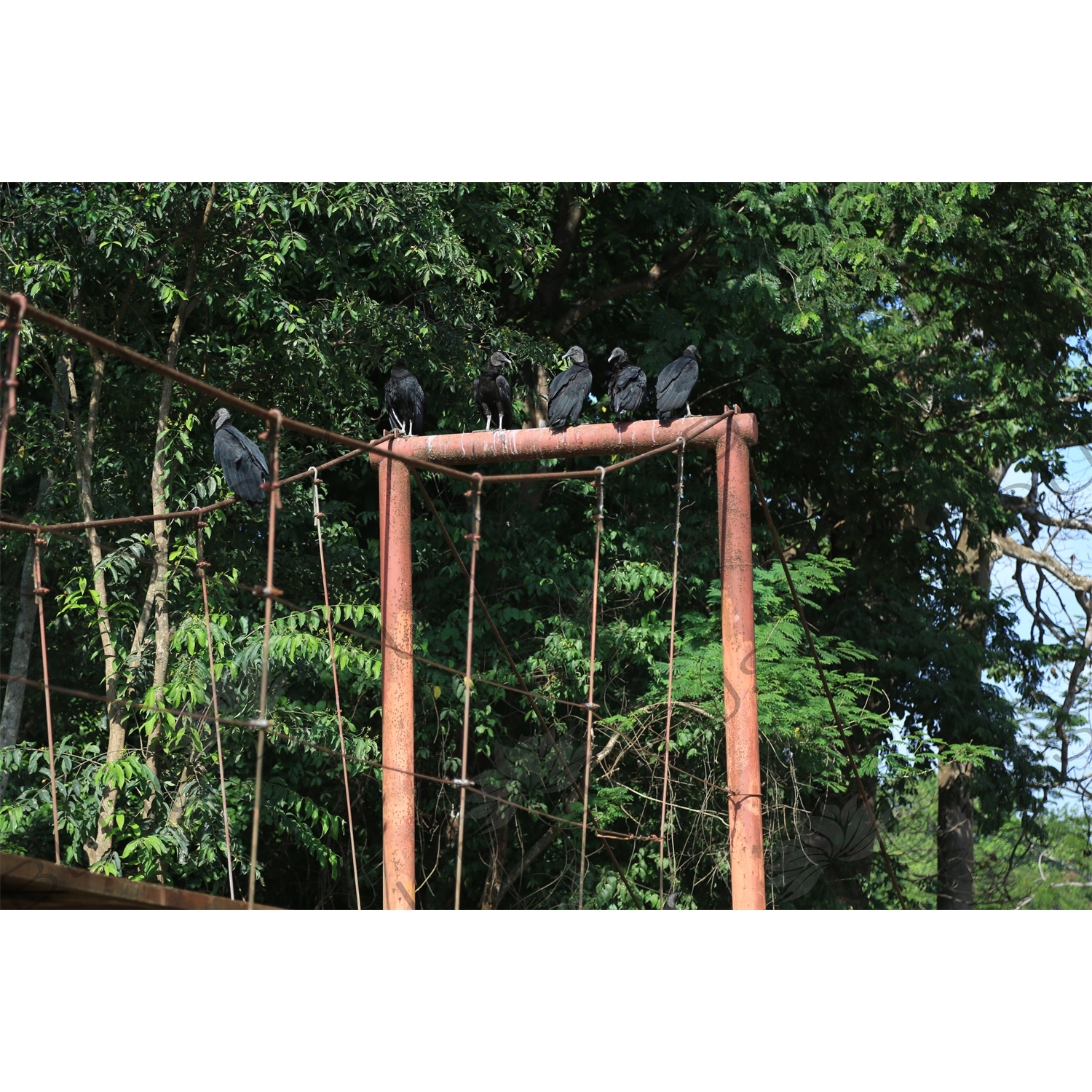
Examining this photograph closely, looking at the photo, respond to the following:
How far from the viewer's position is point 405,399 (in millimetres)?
5742

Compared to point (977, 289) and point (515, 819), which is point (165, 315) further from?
point (977, 289)

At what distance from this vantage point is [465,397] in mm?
7422

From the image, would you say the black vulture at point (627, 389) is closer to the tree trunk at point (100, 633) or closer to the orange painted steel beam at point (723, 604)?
the orange painted steel beam at point (723, 604)

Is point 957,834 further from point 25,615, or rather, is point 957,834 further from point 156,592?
point 25,615

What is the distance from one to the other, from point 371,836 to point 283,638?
2379 mm

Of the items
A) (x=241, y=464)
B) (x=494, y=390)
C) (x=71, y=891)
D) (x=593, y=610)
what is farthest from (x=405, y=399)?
(x=71, y=891)

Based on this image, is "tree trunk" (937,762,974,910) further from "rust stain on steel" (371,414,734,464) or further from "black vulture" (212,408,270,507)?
"black vulture" (212,408,270,507)

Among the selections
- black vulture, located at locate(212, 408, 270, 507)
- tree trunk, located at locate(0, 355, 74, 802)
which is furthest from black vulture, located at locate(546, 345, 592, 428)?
tree trunk, located at locate(0, 355, 74, 802)

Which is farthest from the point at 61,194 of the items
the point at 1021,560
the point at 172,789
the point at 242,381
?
the point at 1021,560

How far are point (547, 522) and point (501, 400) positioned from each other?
105 inches

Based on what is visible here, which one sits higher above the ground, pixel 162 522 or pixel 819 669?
pixel 162 522

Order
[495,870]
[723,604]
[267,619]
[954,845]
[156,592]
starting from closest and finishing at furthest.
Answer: [267,619] → [723,604] → [156,592] → [495,870] → [954,845]

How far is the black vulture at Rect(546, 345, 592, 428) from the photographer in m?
5.07

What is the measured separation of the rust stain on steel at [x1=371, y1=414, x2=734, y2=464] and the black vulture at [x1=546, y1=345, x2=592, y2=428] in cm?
21
